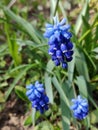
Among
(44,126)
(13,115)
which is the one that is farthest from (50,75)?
(13,115)

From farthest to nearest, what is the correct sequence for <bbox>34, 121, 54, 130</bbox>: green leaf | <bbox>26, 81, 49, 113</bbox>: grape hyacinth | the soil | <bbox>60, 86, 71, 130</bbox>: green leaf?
the soil < <bbox>34, 121, 54, 130</bbox>: green leaf < <bbox>60, 86, 71, 130</bbox>: green leaf < <bbox>26, 81, 49, 113</bbox>: grape hyacinth

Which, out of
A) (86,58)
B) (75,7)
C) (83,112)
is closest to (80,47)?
(86,58)

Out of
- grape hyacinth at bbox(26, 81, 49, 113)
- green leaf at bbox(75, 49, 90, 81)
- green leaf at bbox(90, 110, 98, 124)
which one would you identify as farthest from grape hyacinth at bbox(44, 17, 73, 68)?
green leaf at bbox(90, 110, 98, 124)

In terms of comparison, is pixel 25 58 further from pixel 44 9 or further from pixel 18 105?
pixel 44 9

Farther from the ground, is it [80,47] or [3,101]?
[80,47]

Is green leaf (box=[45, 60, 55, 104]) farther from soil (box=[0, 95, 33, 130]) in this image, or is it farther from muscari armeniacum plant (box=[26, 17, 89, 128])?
soil (box=[0, 95, 33, 130])

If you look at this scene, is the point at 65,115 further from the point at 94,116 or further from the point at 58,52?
the point at 58,52
